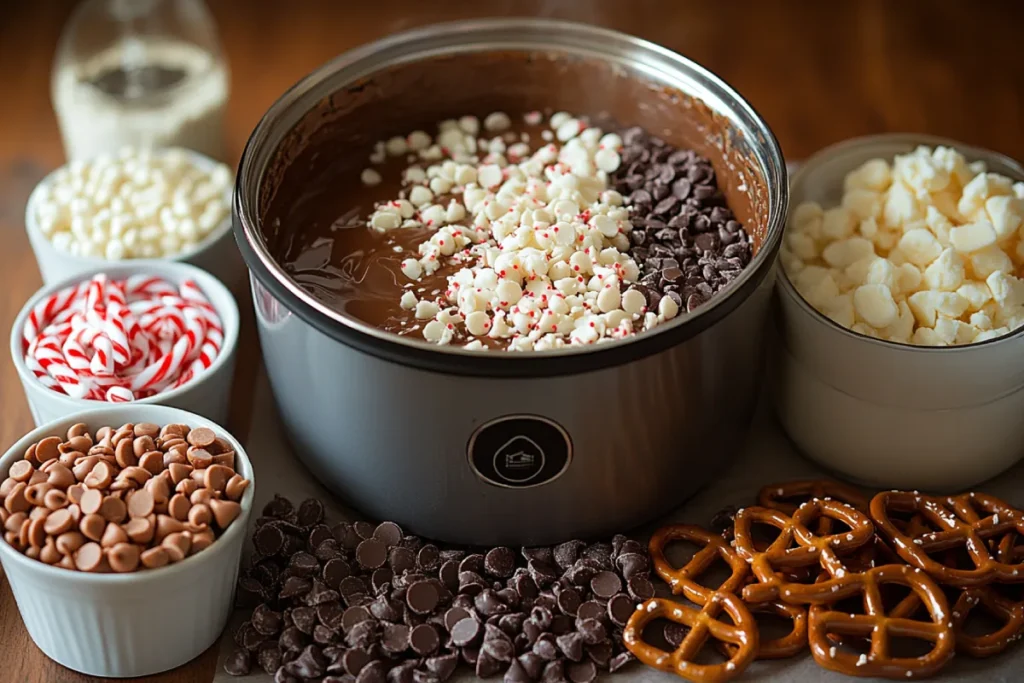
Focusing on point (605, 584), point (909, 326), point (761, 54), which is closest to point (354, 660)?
point (605, 584)

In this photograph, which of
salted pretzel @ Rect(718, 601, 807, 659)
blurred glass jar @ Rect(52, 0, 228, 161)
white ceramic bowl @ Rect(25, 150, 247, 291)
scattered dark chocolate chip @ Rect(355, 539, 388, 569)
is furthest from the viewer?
blurred glass jar @ Rect(52, 0, 228, 161)

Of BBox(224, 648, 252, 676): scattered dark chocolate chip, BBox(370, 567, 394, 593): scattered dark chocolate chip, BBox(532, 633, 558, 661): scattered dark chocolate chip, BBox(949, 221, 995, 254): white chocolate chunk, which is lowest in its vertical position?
BBox(224, 648, 252, 676): scattered dark chocolate chip

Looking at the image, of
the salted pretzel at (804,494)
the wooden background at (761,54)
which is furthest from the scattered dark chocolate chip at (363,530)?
the wooden background at (761,54)

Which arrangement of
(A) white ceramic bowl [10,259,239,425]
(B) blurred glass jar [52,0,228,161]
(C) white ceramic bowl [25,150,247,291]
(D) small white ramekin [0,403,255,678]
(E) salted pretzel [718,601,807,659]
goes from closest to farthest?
(D) small white ramekin [0,403,255,678] < (E) salted pretzel [718,601,807,659] < (A) white ceramic bowl [10,259,239,425] < (C) white ceramic bowl [25,150,247,291] < (B) blurred glass jar [52,0,228,161]

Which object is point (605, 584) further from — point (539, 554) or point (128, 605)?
point (128, 605)

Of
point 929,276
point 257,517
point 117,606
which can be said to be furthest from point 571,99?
point 117,606

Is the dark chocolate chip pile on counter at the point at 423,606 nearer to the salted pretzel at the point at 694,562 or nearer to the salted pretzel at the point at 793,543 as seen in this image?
the salted pretzel at the point at 694,562

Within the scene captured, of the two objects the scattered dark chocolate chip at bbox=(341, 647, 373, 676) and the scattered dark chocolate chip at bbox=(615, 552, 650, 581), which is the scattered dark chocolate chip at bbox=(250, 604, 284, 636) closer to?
the scattered dark chocolate chip at bbox=(341, 647, 373, 676)

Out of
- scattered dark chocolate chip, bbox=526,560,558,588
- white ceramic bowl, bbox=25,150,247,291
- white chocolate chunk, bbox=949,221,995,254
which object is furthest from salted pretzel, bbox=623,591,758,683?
white ceramic bowl, bbox=25,150,247,291
